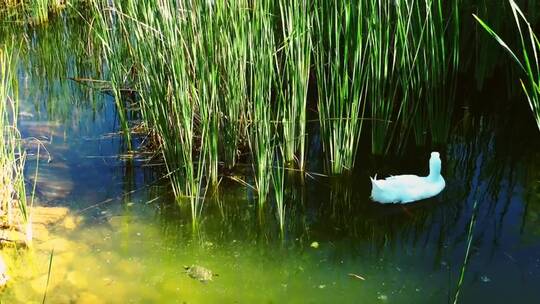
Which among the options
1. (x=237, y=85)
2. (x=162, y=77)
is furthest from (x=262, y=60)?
(x=162, y=77)

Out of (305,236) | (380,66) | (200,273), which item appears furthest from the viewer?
(380,66)

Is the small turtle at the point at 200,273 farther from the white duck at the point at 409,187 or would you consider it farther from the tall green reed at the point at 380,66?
the tall green reed at the point at 380,66

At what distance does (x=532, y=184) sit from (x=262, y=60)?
1405 mm

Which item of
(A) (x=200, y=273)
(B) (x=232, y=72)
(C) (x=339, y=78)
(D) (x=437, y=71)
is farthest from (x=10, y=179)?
(D) (x=437, y=71)

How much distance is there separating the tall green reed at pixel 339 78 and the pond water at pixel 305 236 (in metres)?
0.16

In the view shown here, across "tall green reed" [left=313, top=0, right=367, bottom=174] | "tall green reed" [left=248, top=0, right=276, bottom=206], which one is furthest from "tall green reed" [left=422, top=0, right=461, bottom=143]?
"tall green reed" [left=248, top=0, right=276, bottom=206]

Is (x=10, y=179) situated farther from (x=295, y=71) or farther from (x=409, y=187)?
(x=409, y=187)

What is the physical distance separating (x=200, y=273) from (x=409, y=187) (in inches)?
39.5

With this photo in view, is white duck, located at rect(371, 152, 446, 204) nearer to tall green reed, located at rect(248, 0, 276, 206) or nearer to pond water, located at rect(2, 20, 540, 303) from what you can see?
pond water, located at rect(2, 20, 540, 303)

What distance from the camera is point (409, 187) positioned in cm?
282

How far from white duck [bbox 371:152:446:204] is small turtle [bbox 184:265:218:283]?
0.83 metres

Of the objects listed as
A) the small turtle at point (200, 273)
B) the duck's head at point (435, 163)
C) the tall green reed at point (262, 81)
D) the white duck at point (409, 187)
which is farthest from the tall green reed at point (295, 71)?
the small turtle at point (200, 273)

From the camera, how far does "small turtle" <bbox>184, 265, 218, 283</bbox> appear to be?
247cm

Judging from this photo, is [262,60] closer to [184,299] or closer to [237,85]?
[237,85]
